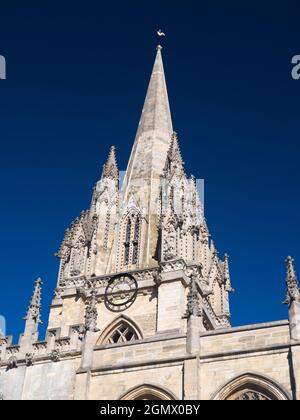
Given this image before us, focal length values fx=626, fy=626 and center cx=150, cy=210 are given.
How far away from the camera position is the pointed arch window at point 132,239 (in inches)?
1220

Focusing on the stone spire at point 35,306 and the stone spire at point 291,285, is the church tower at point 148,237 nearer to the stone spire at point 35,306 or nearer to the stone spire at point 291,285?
the stone spire at point 35,306

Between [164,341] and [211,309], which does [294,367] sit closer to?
[164,341]

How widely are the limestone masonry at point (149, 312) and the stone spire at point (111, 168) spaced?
6 cm

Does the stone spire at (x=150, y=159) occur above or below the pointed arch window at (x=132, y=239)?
above

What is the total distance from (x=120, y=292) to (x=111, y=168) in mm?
9022

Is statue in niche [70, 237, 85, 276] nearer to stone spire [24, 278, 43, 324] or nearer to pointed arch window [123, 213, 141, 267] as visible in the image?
pointed arch window [123, 213, 141, 267]

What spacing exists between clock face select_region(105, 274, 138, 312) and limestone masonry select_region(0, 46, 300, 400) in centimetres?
5

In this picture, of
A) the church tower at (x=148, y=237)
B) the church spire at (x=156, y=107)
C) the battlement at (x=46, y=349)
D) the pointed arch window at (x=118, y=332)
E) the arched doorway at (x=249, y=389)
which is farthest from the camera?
the church spire at (x=156, y=107)

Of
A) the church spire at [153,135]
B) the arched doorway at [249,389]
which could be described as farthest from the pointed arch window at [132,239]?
the arched doorway at [249,389]

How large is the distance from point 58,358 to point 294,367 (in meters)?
7.62

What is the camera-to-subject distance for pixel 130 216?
32.8m

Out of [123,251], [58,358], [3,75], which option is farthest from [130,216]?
[3,75]

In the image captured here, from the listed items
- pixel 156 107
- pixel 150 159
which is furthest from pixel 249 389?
pixel 156 107

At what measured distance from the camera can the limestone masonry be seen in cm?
1758
